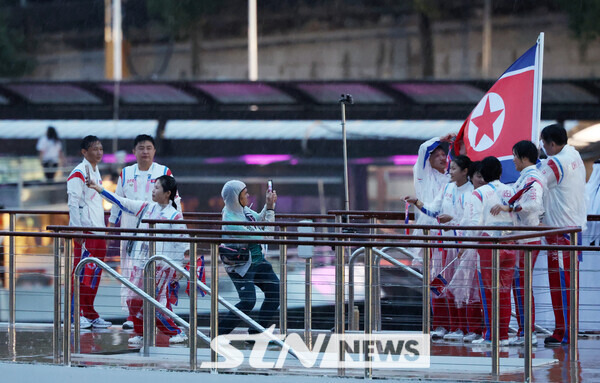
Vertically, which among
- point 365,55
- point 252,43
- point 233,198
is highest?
point 252,43

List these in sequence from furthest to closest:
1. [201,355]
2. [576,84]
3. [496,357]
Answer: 1. [576,84]
2. [201,355]
3. [496,357]

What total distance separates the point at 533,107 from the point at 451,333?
6.13 ft

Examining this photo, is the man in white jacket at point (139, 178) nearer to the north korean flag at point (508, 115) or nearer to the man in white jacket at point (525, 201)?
the north korean flag at point (508, 115)

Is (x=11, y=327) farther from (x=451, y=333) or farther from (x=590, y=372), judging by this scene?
(x=590, y=372)

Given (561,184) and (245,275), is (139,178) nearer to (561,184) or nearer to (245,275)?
(245,275)

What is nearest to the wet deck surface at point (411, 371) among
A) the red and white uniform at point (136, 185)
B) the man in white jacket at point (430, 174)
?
the red and white uniform at point (136, 185)

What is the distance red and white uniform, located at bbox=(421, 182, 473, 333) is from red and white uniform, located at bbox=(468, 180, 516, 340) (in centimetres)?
20

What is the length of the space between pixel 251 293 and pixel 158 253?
2.85 feet

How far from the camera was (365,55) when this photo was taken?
20.6m

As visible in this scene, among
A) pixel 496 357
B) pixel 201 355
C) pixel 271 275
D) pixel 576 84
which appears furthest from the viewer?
pixel 576 84

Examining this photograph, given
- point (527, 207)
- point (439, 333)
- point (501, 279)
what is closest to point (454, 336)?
point (439, 333)

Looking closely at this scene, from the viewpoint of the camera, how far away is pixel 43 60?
74.1ft

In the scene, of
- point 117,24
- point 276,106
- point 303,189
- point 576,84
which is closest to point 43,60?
point 117,24

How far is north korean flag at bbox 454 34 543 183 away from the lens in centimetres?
777
